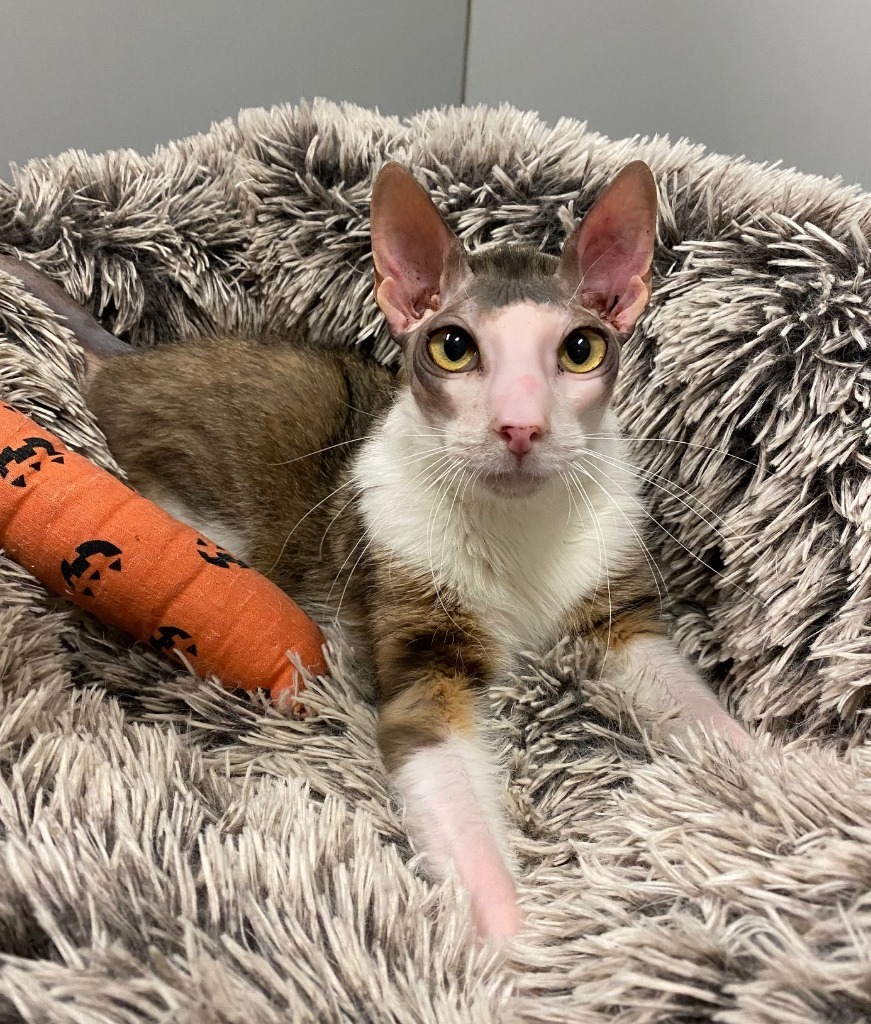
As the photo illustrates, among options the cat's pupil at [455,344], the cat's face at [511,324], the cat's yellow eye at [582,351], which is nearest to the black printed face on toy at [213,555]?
the cat's face at [511,324]

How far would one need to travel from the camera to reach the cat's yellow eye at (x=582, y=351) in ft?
3.44

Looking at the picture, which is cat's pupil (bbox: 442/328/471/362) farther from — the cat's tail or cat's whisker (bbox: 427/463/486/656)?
the cat's tail

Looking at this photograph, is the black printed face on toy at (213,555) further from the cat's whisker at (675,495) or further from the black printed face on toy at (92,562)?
the cat's whisker at (675,495)

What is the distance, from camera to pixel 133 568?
1.15 meters

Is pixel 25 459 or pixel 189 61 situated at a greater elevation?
pixel 189 61

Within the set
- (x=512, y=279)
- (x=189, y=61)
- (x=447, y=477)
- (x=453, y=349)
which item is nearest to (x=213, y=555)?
(x=447, y=477)

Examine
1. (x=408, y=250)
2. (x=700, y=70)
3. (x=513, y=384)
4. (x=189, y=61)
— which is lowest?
(x=513, y=384)

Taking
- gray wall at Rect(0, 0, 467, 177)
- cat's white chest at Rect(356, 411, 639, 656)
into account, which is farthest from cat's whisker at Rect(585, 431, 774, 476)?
gray wall at Rect(0, 0, 467, 177)

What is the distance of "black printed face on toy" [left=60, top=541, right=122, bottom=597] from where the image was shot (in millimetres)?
1141

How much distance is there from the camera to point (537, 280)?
1.11 m

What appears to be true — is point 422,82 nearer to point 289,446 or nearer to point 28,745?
point 289,446

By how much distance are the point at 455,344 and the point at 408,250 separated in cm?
19

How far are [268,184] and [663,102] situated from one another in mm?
1132

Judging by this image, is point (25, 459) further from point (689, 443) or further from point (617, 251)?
point (689, 443)
